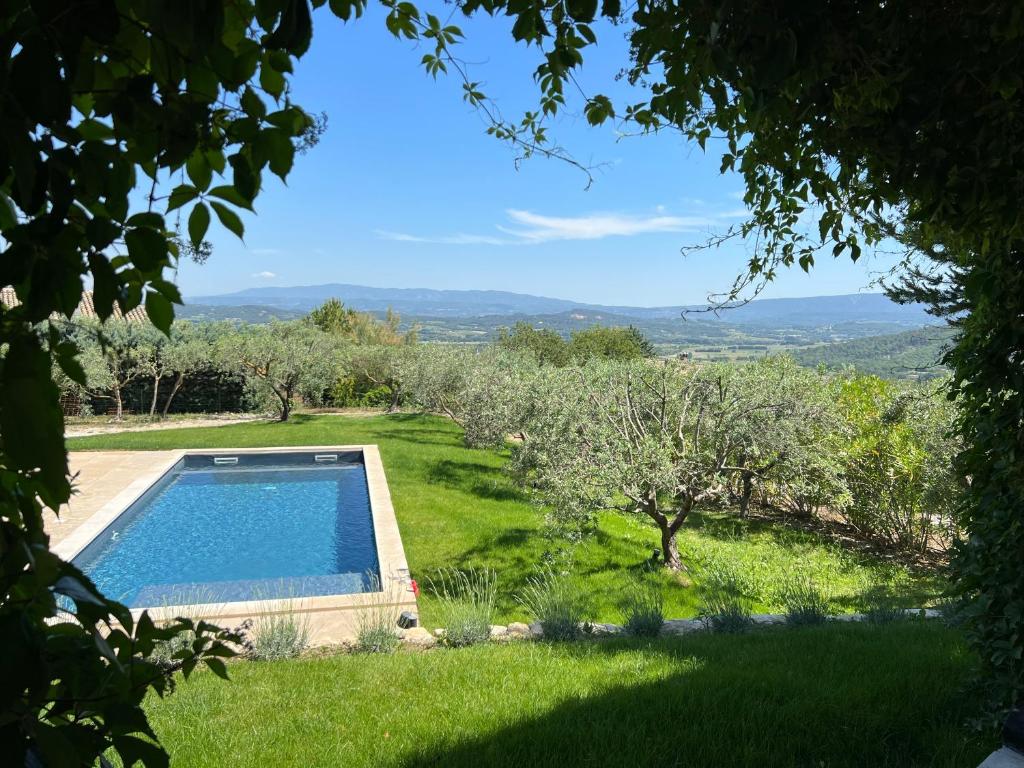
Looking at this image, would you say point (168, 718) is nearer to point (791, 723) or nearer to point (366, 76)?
point (791, 723)

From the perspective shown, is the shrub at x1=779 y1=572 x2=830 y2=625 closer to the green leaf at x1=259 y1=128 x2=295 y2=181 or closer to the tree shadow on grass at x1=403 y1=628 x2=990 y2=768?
the tree shadow on grass at x1=403 y1=628 x2=990 y2=768

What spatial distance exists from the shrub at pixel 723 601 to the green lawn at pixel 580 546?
198 mm

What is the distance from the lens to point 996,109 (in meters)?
1.78

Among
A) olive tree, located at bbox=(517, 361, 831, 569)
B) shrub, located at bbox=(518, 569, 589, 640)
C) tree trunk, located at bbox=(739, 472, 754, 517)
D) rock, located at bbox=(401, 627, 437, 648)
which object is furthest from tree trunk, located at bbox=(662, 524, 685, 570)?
rock, located at bbox=(401, 627, 437, 648)

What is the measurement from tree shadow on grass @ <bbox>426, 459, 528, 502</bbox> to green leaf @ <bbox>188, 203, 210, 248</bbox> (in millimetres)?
11034

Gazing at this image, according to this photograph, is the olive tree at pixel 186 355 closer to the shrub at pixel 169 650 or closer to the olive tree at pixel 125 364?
the olive tree at pixel 125 364

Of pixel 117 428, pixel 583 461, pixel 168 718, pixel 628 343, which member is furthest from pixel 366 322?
pixel 168 718

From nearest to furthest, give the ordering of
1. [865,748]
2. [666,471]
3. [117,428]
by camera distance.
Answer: [865,748], [666,471], [117,428]

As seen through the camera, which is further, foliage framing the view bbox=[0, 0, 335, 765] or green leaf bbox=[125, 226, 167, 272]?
green leaf bbox=[125, 226, 167, 272]

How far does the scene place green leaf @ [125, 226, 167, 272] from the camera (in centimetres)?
75

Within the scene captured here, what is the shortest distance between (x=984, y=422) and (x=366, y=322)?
44807 mm

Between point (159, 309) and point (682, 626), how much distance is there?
19.8 feet

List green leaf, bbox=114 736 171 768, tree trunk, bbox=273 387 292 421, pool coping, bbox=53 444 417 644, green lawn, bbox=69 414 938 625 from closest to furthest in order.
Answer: green leaf, bbox=114 736 171 768
pool coping, bbox=53 444 417 644
green lawn, bbox=69 414 938 625
tree trunk, bbox=273 387 292 421

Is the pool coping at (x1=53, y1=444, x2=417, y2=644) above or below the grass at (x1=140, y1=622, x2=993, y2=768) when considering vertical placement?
below
